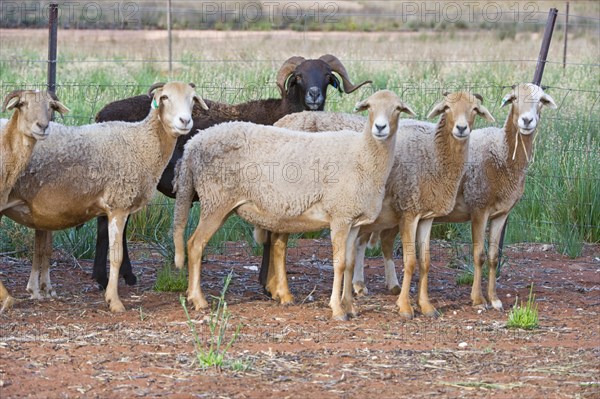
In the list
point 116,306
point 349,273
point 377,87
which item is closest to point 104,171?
point 116,306

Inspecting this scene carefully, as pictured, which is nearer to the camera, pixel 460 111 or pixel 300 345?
pixel 300 345

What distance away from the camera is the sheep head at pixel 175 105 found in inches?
303

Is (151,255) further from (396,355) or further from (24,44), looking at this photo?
(24,44)

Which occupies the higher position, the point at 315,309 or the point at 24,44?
the point at 24,44

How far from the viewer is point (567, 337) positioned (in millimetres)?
7297

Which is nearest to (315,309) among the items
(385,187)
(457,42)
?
(385,187)

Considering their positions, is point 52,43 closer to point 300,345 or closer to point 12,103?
point 12,103

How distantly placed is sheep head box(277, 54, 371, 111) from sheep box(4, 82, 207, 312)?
5.99 ft

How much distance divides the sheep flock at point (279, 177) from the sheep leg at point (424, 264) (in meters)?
0.01

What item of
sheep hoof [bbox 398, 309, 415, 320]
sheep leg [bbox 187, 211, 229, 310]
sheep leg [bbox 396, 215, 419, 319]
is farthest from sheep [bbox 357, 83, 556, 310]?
sheep leg [bbox 187, 211, 229, 310]

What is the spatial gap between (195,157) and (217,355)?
227 cm

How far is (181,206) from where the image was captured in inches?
322

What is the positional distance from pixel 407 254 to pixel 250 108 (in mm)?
2480

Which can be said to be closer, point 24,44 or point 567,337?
point 567,337
